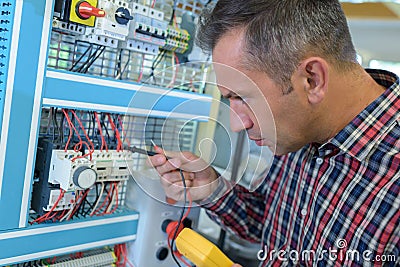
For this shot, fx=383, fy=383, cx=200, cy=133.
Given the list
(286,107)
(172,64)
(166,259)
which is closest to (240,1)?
(286,107)

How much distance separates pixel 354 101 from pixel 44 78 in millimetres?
716

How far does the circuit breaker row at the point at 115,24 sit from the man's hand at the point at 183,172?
0.28 m

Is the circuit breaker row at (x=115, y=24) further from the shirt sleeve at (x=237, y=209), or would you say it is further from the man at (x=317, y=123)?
the shirt sleeve at (x=237, y=209)

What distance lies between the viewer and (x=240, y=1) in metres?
0.83

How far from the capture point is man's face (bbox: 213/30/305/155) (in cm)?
82

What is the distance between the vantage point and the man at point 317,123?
32.2 inches

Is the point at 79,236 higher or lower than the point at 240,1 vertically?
lower

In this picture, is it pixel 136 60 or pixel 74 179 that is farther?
pixel 136 60

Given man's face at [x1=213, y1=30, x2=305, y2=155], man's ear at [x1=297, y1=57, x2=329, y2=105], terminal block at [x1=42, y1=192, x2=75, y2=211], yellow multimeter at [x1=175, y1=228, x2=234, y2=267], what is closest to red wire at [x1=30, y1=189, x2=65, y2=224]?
terminal block at [x1=42, y1=192, x2=75, y2=211]

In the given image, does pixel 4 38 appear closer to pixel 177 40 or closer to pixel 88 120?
pixel 88 120

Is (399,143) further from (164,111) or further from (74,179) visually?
(74,179)

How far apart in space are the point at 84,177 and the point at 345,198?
627 mm

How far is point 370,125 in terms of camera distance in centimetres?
93

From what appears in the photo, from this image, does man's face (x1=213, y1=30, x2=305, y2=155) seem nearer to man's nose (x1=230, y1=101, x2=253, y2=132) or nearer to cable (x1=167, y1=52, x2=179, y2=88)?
man's nose (x1=230, y1=101, x2=253, y2=132)
